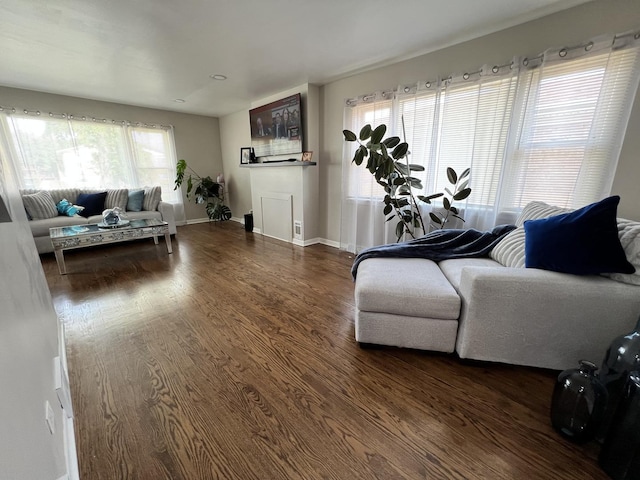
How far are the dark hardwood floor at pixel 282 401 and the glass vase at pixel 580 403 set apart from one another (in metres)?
0.07

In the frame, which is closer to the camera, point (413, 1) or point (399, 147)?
point (413, 1)

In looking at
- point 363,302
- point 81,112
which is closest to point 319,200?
point 363,302

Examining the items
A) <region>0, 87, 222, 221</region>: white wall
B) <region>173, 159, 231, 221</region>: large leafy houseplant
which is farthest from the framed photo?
<region>0, 87, 222, 221</region>: white wall

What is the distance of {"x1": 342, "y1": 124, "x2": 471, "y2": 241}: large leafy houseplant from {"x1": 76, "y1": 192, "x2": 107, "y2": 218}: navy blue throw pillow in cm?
404

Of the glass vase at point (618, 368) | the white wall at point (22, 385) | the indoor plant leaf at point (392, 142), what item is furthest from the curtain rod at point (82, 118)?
the glass vase at point (618, 368)

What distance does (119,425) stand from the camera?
3.88 feet

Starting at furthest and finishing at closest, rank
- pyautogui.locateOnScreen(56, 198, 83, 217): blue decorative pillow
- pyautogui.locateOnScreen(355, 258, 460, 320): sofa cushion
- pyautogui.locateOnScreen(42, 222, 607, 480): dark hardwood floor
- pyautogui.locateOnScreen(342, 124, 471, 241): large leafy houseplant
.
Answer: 1. pyautogui.locateOnScreen(56, 198, 83, 217): blue decorative pillow
2. pyautogui.locateOnScreen(342, 124, 471, 241): large leafy houseplant
3. pyautogui.locateOnScreen(355, 258, 460, 320): sofa cushion
4. pyautogui.locateOnScreen(42, 222, 607, 480): dark hardwood floor

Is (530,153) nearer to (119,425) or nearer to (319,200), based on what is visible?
(319,200)

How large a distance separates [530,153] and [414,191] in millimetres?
1054

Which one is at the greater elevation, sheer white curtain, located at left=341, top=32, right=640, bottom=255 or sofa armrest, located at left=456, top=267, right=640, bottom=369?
sheer white curtain, located at left=341, top=32, right=640, bottom=255

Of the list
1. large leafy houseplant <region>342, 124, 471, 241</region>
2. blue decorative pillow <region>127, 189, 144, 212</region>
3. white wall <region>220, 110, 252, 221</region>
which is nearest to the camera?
large leafy houseplant <region>342, 124, 471, 241</region>

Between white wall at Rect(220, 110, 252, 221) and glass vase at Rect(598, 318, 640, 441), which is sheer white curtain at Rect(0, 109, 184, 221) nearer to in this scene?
white wall at Rect(220, 110, 252, 221)

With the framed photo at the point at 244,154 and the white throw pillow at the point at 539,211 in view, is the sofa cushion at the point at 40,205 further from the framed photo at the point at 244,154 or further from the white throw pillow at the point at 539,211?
the white throw pillow at the point at 539,211

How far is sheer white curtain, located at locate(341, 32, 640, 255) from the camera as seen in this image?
1.83 meters
